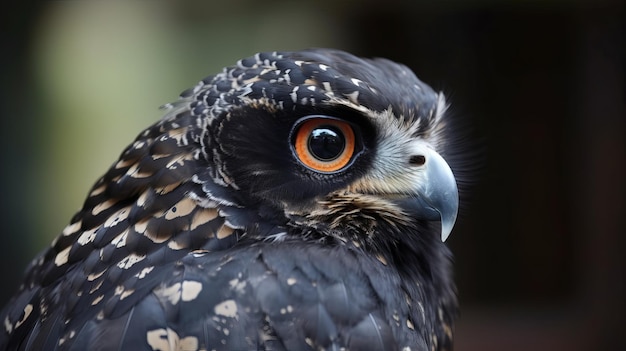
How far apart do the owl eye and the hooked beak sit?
0.24 metres

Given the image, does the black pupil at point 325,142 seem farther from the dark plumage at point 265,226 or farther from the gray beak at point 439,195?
the gray beak at point 439,195

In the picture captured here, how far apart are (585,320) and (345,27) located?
269cm

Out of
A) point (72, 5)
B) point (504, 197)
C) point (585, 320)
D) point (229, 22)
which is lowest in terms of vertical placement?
point (585, 320)

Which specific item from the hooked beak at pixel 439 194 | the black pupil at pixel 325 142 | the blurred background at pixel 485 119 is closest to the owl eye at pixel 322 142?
the black pupil at pixel 325 142

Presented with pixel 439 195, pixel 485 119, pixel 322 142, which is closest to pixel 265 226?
pixel 322 142

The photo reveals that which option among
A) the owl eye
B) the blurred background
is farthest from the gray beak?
the blurred background

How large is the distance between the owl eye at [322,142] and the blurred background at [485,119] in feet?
11.2

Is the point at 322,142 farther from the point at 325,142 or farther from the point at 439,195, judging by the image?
the point at 439,195

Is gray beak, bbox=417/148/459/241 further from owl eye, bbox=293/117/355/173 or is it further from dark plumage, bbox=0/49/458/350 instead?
owl eye, bbox=293/117/355/173

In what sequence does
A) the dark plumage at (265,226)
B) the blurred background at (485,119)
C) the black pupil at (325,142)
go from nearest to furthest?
the dark plumage at (265,226), the black pupil at (325,142), the blurred background at (485,119)

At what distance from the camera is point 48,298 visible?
202cm

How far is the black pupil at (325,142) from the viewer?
2012 millimetres

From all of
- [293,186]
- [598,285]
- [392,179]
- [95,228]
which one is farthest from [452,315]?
[598,285]

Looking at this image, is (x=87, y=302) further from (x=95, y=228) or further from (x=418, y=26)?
(x=418, y=26)
